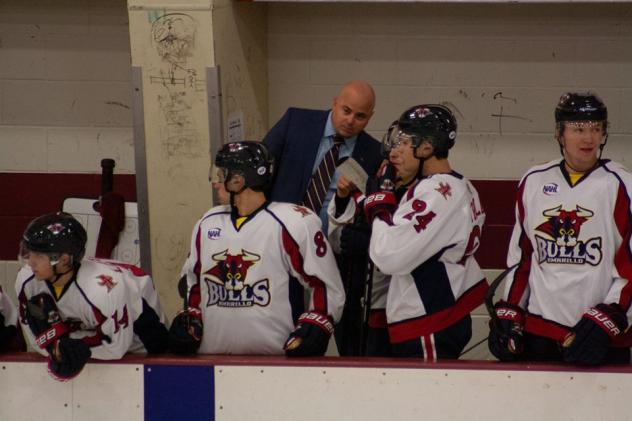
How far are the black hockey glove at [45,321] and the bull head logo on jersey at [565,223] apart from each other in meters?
1.38

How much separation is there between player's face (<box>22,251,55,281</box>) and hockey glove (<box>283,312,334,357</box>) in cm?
70

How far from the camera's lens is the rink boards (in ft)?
9.38

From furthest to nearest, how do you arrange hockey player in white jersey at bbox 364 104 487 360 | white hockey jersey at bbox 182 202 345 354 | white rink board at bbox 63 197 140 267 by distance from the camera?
white rink board at bbox 63 197 140 267 < white hockey jersey at bbox 182 202 345 354 < hockey player in white jersey at bbox 364 104 487 360

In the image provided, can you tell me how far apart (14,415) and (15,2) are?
2.37 meters

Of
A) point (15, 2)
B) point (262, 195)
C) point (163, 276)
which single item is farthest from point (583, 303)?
point (15, 2)

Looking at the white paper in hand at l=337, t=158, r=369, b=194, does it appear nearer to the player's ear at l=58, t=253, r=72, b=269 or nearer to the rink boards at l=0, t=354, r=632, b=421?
the rink boards at l=0, t=354, r=632, b=421

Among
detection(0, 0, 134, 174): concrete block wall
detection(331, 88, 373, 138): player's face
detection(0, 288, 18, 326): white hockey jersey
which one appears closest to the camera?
detection(0, 288, 18, 326): white hockey jersey

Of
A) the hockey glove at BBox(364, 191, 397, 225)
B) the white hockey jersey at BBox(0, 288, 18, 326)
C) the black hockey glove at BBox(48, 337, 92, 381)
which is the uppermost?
the hockey glove at BBox(364, 191, 397, 225)

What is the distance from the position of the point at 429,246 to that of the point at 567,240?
1.26 feet

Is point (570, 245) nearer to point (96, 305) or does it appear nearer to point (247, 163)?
point (247, 163)

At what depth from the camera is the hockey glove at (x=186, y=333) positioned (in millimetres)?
3137

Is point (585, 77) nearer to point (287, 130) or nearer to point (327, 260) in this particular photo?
point (287, 130)

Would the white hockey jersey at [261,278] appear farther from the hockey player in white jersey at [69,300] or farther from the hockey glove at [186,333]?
the hockey player in white jersey at [69,300]

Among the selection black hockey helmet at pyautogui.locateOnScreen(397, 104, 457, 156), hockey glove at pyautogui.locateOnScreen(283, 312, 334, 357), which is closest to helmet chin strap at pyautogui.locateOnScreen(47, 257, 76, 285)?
hockey glove at pyautogui.locateOnScreen(283, 312, 334, 357)
